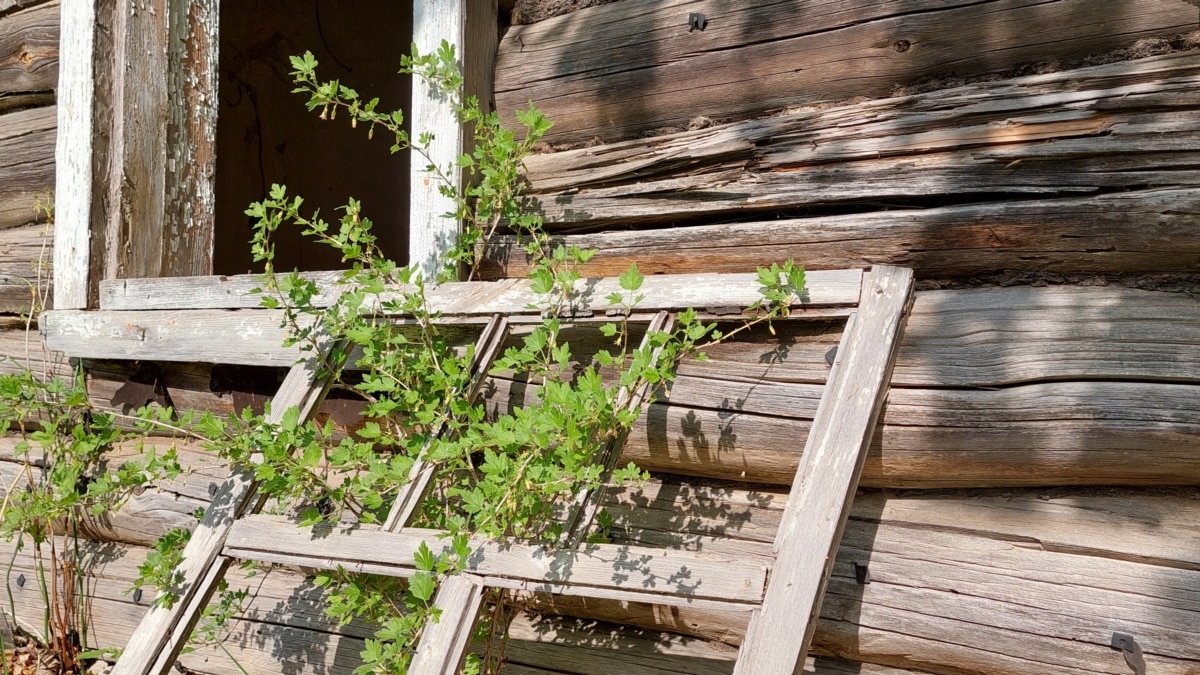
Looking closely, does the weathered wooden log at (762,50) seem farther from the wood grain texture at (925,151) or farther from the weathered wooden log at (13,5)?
the weathered wooden log at (13,5)

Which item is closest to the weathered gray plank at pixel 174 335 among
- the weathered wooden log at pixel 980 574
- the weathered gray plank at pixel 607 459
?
the weathered gray plank at pixel 607 459

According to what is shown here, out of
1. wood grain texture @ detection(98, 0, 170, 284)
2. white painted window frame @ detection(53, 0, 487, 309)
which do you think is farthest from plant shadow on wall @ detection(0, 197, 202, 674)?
wood grain texture @ detection(98, 0, 170, 284)

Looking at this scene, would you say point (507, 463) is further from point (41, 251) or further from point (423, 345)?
point (41, 251)

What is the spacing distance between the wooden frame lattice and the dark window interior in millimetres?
2478

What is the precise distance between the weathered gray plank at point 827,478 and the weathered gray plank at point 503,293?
76 millimetres

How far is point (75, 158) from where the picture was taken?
108 inches

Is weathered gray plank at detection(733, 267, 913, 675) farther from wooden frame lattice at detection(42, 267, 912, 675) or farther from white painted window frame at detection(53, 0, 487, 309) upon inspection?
white painted window frame at detection(53, 0, 487, 309)

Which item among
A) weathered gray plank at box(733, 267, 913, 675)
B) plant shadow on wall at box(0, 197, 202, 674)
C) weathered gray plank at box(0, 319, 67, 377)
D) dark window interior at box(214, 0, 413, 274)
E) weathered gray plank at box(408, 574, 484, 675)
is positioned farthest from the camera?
dark window interior at box(214, 0, 413, 274)

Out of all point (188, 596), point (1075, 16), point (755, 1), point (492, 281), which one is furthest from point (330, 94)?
point (1075, 16)

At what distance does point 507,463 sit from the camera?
65.6 inches

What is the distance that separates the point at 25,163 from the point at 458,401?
6.76ft

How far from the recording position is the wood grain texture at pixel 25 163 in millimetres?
3049

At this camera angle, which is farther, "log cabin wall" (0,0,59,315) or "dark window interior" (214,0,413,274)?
"dark window interior" (214,0,413,274)

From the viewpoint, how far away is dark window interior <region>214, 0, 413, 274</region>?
4496 millimetres
